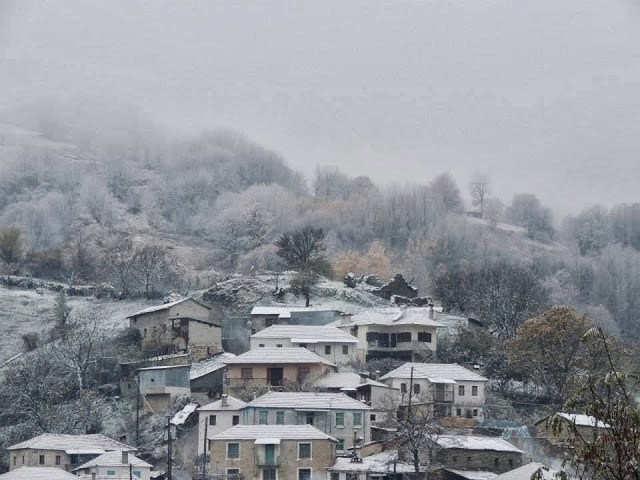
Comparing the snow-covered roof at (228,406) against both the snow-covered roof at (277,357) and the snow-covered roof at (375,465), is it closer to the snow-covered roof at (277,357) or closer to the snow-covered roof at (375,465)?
the snow-covered roof at (277,357)

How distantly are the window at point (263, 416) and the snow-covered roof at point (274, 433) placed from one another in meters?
2.32

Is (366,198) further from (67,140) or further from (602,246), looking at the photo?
(67,140)

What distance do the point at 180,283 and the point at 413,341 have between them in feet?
100

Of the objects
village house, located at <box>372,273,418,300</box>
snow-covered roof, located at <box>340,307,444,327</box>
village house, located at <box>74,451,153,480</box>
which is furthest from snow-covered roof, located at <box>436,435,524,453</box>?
village house, located at <box>372,273,418,300</box>

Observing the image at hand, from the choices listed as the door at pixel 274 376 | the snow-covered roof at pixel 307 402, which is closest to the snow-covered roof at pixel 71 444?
the snow-covered roof at pixel 307 402

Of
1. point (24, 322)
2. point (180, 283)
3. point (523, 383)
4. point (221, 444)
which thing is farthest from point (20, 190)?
point (221, 444)

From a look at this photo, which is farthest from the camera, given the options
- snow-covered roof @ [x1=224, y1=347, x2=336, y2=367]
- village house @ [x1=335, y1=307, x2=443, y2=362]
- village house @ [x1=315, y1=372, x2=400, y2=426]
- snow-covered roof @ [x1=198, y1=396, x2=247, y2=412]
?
village house @ [x1=335, y1=307, x2=443, y2=362]

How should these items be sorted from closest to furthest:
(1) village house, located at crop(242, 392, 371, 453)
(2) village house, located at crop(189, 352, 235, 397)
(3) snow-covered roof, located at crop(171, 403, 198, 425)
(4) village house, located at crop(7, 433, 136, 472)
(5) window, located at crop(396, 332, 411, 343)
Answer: (4) village house, located at crop(7, 433, 136, 472)
(1) village house, located at crop(242, 392, 371, 453)
(3) snow-covered roof, located at crop(171, 403, 198, 425)
(2) village house, located at crop(189, 352, 235, 397)
(5) window, located at crop(396, 332, 411, 343)

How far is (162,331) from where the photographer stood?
61875 mm

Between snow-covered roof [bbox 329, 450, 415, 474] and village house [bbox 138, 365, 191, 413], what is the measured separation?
39.0 feet

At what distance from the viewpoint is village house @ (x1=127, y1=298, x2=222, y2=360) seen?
6084cm

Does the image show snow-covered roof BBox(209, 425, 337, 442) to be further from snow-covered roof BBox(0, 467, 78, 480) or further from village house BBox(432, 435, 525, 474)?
snow-covered roof BBox(0, 467, 78, 480)

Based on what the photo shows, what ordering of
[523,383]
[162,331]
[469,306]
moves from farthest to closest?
[469,306]
[162,331]
[523,383]

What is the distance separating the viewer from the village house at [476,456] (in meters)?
43.3
